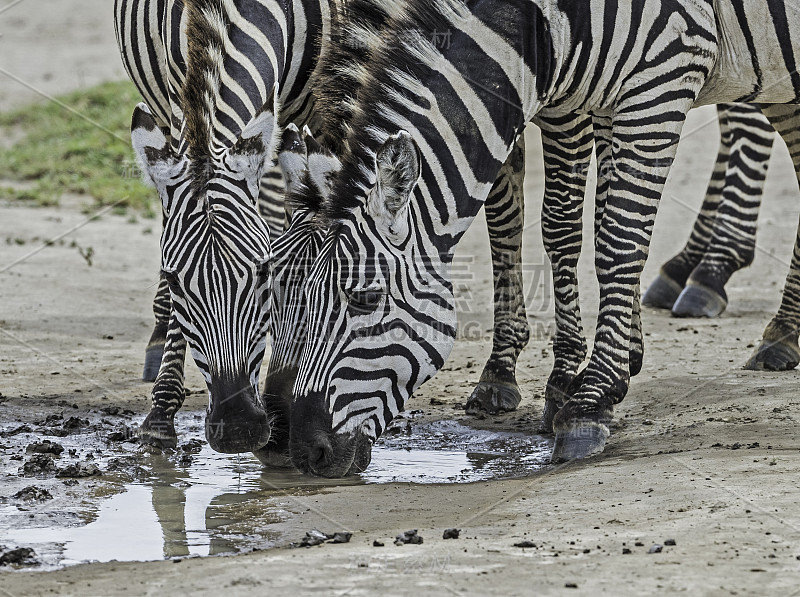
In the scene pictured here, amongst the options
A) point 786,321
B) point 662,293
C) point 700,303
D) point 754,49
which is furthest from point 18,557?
point 662,293

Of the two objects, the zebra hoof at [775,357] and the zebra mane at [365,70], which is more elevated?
the zebra mane at [365,70]

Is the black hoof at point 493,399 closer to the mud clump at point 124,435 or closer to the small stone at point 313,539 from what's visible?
the mud clump at point 124,435

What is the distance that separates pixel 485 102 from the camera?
5402mm

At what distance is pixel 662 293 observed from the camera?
32.3 feet

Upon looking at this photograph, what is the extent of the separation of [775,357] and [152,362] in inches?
177

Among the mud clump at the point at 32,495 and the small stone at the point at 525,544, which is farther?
the mud clump at the point at 32,495

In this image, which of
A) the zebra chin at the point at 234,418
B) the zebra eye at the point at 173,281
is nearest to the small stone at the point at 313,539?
the zebra chin at the point at 234,418

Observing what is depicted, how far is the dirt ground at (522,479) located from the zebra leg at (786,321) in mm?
156

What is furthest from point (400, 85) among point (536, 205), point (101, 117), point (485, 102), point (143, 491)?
point (101, 117)

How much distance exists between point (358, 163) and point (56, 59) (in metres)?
19.9

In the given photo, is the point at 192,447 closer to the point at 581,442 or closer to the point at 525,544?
the point at 581,442

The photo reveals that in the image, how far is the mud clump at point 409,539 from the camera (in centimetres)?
424

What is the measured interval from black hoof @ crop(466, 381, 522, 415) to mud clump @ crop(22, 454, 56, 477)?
108 inches

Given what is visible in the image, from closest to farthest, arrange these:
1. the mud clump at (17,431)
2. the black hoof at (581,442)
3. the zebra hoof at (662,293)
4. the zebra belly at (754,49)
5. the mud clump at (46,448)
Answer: the black hoof at (581,442) < the mud clump at (46,448) < the zebra belly at (754,49) < the mud clump at (17,431) < the zebra hoof at (662,293)
